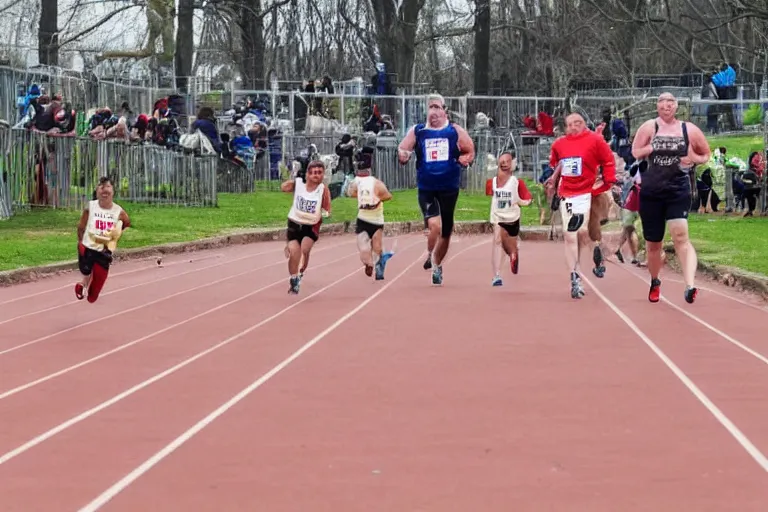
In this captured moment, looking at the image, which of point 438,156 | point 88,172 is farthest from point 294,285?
point 88,172

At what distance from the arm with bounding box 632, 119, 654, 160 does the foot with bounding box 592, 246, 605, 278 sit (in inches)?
112

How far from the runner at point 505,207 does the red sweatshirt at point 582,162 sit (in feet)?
4.82

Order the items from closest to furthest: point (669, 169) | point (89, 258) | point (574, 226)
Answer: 1. point (669, 169)
2. point (89, 258)
3. point (574, 226)

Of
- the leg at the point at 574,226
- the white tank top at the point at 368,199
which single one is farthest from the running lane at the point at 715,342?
the white tank top at the point at 368,199

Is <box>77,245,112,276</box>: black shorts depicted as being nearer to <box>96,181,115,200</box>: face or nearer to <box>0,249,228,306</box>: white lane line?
<box>96,181,115,200</box>: face

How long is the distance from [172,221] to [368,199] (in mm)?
10588

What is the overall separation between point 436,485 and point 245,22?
46.0m

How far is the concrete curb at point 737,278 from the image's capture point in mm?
15250

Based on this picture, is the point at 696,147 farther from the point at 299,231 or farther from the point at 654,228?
the point at 299,231

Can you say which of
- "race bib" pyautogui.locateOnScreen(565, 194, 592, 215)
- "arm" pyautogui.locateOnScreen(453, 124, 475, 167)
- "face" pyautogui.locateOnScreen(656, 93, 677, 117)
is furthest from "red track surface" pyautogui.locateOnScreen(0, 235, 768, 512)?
"face" pyautogui.locateOnScreen(656, 93, 677, 117)

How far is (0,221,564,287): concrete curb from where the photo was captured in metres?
17.3

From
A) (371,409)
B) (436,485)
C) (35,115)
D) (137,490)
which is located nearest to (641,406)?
(371,409)

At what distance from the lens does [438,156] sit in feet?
52.8

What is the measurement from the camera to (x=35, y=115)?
28.0 metres
